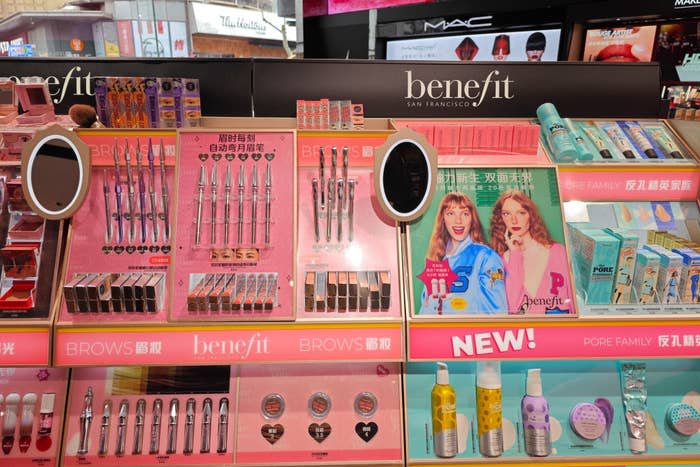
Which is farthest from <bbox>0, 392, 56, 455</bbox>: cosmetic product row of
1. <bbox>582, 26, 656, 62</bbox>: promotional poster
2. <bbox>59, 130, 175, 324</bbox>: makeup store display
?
<bbox>582, 26, 656, 62</bbox>: promotional poster

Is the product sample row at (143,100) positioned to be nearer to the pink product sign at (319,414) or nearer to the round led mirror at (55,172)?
Result: the round led mirror at (55,172)

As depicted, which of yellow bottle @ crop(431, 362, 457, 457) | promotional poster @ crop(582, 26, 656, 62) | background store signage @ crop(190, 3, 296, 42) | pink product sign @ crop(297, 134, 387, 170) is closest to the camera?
yellow bottle @ crop(431, 362, 457, 457)

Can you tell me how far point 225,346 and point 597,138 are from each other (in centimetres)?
135

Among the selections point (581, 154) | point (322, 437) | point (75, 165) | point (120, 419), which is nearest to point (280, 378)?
point (322, 437)

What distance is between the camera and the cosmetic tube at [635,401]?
148cm

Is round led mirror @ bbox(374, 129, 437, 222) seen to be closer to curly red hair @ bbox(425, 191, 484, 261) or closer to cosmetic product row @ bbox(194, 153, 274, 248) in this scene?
curly red hair @ bbox(425, 191, 484, 261)

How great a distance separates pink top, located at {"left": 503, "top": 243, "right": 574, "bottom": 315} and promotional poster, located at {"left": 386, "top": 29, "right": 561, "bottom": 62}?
11.5 ft

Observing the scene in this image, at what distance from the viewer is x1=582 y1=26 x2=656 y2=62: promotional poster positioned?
403 cm

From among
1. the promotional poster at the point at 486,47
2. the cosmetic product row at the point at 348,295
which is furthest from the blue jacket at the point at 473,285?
the promotional poster at the point at 486,47

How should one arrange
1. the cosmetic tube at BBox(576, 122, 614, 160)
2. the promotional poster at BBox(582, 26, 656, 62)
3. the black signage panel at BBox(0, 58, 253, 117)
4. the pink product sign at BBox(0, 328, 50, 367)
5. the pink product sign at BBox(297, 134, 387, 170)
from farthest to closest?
the promotional poster at BBox(582, 26, 656, 62), the black signage panel at BBox(0, 58, 253, 117), the cosmetic tube at BBox(576, 122, 614, 160), the pink product sign at BBox(297, 134, 387, 170), the pink product sign at BBox(0, 328, 50, 367)

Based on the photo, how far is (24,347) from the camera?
1312 millimetres

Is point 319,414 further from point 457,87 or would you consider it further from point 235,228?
point 457,87

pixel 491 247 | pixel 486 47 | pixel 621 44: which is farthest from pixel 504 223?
pixel 486 47

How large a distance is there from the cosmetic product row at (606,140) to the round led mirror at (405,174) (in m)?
0.47
